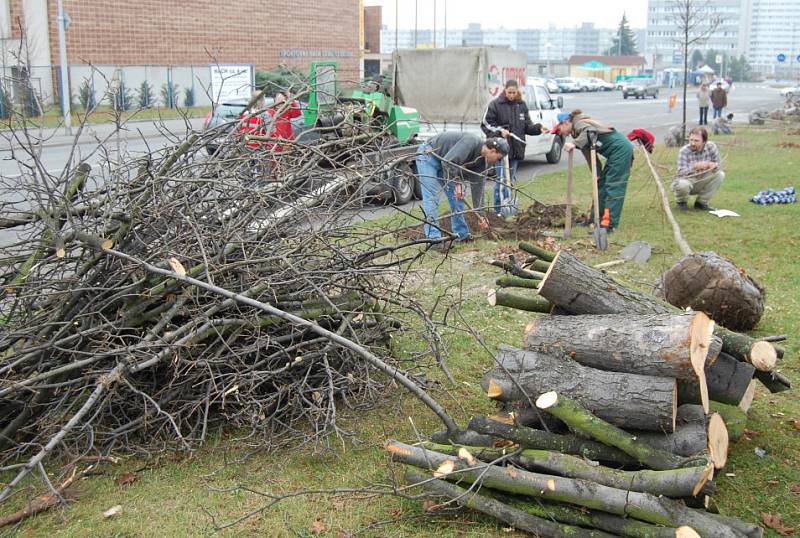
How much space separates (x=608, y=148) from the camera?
32.7 feet

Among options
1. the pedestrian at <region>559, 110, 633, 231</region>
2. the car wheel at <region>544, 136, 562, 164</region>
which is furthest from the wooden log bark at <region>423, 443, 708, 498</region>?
the car wheel at <region>544, 136, 562, 164</region>

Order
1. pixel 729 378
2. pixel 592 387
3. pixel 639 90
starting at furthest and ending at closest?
pixel 639 90 < pixel 729 378 < pixel 592 387

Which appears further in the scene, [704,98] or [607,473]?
[704,98]

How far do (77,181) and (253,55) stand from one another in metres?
38.7

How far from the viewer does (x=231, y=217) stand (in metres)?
4.96

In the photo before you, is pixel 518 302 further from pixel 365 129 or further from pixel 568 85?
pixel 568 85

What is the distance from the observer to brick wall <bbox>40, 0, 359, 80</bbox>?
34281mm

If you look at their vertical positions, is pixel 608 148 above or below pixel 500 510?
above

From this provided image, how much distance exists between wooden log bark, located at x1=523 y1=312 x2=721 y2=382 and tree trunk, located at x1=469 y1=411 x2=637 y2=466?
1.46 feet

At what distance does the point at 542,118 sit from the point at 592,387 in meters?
14.7

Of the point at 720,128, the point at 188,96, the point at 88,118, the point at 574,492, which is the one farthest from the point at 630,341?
the point at 188,96

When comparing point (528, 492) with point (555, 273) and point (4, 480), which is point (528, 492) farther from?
point (4, 480)

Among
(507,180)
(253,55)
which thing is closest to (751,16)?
(253,55)

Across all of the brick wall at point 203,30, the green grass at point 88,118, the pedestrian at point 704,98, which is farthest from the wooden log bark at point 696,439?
the brick wall at point 203,30
